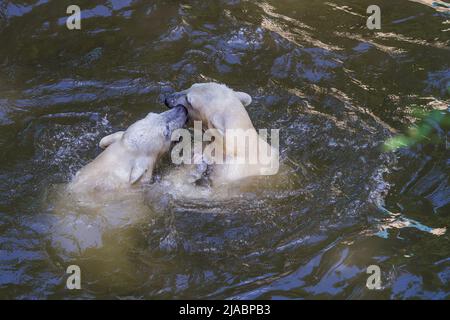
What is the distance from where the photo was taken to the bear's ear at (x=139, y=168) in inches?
252

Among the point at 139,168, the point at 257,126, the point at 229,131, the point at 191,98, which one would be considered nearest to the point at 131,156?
the point at 139,168

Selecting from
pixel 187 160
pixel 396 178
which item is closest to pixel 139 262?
pixel 187 160

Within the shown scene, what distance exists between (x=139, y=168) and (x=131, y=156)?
158mm

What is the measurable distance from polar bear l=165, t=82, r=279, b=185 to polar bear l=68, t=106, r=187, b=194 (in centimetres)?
26

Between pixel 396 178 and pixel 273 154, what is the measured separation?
1.22 metres

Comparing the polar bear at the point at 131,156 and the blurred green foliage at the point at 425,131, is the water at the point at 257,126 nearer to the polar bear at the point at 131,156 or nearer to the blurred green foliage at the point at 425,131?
the blurred green foliage at the point at 425,131

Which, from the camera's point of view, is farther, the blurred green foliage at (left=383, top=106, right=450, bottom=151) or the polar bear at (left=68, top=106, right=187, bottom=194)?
the blurred green foliage at (left=383, top=106, right=450, bottom=151)

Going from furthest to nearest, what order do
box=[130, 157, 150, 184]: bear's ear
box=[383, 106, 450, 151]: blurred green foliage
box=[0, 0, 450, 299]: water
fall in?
box=[383, 106, 450, 151]: blurred green foliage, box=[130, 157, 150, 184]: bear's ear, box=[0, 0, 450, 299]: water

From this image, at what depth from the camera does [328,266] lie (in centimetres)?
553

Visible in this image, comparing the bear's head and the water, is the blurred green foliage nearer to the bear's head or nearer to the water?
the water

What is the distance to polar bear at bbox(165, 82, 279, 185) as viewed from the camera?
6.47m

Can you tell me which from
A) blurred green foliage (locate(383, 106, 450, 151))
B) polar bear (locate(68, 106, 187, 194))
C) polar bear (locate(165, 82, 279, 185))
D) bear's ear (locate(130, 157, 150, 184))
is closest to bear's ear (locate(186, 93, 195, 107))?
polar bear (locate(165, 82, 279, 185))

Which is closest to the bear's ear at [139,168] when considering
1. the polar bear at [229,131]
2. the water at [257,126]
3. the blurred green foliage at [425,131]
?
the water at [257,126]
